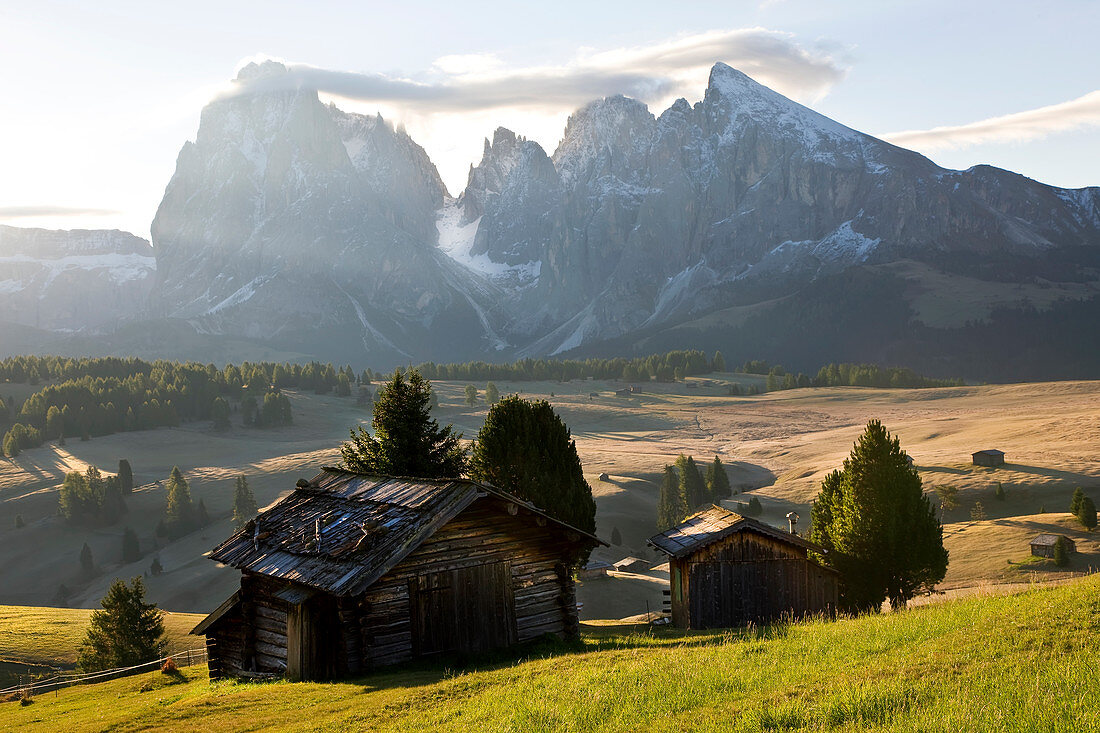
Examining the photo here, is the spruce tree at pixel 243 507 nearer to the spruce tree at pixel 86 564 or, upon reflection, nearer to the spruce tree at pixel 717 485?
the spruce tree at pixel 86 564

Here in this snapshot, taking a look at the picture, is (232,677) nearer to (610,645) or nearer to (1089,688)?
(610,645)

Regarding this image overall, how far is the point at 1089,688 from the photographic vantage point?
10.1 m

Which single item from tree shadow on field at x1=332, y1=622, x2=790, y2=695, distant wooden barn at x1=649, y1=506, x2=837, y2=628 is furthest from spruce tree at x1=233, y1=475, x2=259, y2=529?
tree shadow on field at x1=332, y1=622, x2=790, y2=695

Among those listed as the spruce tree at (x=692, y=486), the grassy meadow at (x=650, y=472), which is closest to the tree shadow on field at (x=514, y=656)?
the grassy meadow at (x=650, y=472)

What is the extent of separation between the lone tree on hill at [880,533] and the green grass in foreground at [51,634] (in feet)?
138

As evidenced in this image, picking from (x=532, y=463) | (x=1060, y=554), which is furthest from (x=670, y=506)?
(x=532, y=463)

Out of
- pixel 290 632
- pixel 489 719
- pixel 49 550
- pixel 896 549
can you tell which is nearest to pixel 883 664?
pixel 489 719

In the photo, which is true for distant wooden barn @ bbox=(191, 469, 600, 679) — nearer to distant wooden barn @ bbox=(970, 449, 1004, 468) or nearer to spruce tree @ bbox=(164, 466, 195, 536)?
distant wooden barn @ bbox=(970, 449, 1004, 468)

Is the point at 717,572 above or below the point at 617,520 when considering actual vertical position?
above

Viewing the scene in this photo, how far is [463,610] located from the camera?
2341cm

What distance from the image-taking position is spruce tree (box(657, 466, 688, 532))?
9869cm

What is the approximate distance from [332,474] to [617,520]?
78864 mm

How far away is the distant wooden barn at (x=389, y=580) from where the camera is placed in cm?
2192

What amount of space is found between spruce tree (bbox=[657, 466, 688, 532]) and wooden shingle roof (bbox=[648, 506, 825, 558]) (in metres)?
64.1
